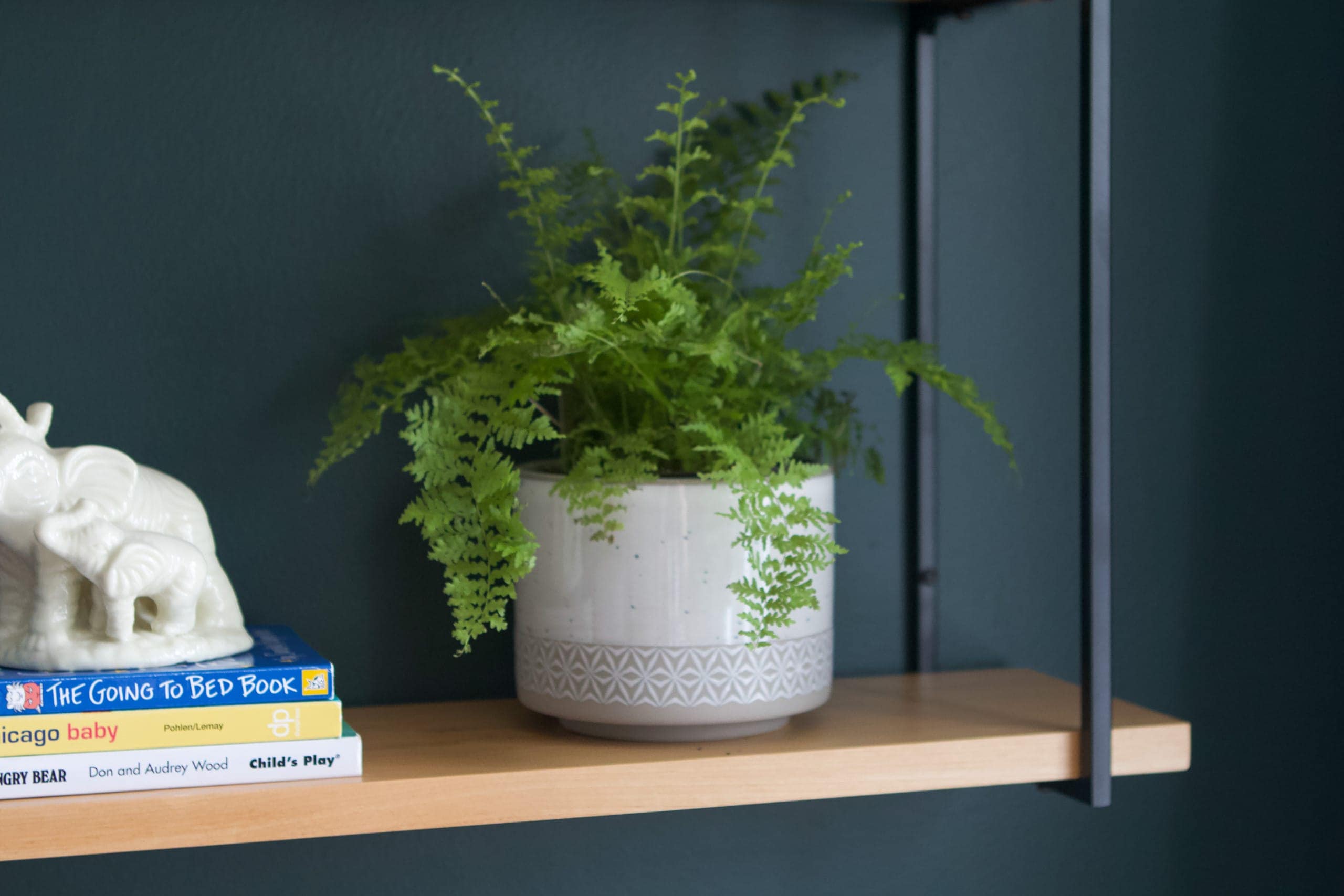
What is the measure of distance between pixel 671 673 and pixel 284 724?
10.5 inches

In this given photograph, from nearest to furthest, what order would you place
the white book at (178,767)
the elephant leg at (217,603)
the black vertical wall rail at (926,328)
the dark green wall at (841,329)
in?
1. the white book at (178,767)
2. the elephant leg at (217,603)
3. the dark green wall at (841,329)
4. the black vertical wall rail at (926,328)

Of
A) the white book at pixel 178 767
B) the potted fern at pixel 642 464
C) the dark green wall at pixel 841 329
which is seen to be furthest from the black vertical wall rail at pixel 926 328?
the white book at pixel 178 767

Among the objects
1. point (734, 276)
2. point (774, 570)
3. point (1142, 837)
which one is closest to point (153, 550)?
point (774, 570)

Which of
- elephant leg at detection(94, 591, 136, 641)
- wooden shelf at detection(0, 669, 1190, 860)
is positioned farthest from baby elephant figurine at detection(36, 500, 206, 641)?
wooden shelf at detection(0, 669, 1190, 860)

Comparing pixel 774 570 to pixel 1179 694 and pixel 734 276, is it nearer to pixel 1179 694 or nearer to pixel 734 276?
pixel 734 276

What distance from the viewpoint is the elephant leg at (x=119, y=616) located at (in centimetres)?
85

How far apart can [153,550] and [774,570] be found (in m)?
0.40

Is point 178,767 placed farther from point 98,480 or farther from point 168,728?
point 98,480

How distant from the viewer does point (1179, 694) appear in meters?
1.30

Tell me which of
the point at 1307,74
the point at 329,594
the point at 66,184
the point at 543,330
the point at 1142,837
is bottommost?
the point at 1142,837

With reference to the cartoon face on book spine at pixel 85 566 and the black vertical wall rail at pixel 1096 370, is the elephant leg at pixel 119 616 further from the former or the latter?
the black vertical wall rail at pixel 1096 370

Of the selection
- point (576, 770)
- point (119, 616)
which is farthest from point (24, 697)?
point (576, 770)

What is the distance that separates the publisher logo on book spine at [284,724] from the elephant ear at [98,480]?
17 centimetres

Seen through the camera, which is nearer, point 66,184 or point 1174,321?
point 66,184
